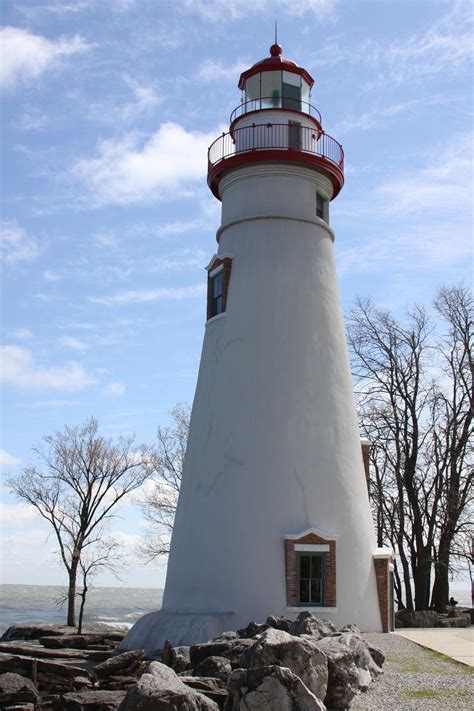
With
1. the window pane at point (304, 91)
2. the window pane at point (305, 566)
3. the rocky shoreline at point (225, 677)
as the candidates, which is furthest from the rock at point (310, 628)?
the window pane at point (304, 91)

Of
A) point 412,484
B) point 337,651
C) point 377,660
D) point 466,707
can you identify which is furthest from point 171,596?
point 412,484

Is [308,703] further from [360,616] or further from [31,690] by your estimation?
[360,616]

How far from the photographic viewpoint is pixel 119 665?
12.3m

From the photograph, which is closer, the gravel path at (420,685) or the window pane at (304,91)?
the gravel path at (420,685)

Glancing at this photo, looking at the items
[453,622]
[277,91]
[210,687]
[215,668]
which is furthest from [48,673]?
[277,91]

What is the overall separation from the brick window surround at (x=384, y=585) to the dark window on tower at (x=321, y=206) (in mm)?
8239

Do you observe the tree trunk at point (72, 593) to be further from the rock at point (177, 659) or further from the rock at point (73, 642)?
the rock at point (177, 659)

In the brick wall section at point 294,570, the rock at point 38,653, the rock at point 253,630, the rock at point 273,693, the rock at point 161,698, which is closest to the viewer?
the rock at point 161,698

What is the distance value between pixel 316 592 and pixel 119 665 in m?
5.78

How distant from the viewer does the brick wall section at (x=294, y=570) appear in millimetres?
16562

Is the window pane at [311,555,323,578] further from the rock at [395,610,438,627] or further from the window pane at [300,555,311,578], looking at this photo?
the rock at [395,610,438,627]

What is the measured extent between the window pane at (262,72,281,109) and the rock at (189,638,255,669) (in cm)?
1352

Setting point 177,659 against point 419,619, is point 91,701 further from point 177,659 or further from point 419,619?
point 419,619

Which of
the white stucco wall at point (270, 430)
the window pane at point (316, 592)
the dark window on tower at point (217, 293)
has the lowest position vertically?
the window pane at point (316, 592)
